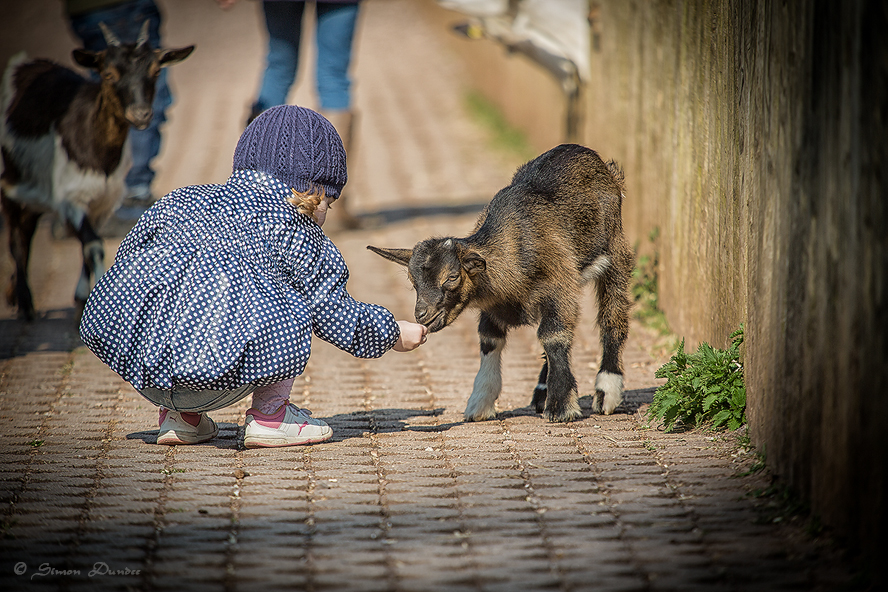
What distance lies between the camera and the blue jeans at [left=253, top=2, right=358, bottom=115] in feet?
29.9

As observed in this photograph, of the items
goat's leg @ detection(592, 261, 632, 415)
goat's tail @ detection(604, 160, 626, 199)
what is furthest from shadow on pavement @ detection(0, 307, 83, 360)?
goat's tail @ detection(604, 160, 626, 199)

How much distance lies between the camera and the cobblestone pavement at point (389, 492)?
3.30 m

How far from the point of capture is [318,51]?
9.45 meters

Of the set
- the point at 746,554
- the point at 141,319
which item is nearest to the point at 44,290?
the point at 141,319

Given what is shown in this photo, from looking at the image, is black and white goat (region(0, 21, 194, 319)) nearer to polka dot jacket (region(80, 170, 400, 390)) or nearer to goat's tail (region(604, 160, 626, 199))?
polka dot jacket (region(80, 170, 400, 390))

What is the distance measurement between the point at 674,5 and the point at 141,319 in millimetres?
4179

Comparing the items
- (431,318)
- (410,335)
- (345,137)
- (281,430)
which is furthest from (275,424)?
(345,137)

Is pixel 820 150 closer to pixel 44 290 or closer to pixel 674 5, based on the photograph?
pixel 674 5

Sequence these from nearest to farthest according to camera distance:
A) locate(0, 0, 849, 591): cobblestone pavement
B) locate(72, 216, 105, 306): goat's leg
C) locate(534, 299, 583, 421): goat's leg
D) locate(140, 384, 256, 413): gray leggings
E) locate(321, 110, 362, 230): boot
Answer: locate(0, 0, 849, 591): cobblestone pavement
locate(140, 384, 256, 413): gray leggings
locate(534, 299, 583, 421): goat's leg
locate(72, 216, 105, 306): goat's leg
locate(321, 110, 362, 230): boot

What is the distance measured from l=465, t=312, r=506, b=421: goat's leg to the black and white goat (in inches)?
129

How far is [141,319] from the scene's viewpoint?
4.41 meters

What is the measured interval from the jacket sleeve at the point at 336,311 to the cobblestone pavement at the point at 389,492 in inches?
20.1
